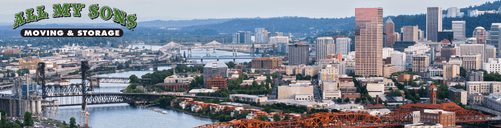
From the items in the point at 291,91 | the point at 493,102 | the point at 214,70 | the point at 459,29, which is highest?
the point at 459,29

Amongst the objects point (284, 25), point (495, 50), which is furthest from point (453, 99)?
point (284, 25)

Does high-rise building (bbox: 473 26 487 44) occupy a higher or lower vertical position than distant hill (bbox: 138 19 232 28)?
lower

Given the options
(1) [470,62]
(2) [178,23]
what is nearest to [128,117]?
(1) [470,62]

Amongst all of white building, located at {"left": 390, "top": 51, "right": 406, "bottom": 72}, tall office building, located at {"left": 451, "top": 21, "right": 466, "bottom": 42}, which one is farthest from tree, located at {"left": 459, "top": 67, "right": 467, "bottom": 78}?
tall office building, located at {"left": 451, "top": 21, "right": 466, "bottom": 42}

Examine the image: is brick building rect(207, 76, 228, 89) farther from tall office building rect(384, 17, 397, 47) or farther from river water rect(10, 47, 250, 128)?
tall office building rect(384, 17, 397, 47)

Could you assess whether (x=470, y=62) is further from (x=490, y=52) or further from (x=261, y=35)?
(x=261, y=35)

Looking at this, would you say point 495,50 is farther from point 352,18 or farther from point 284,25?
point 284,25
